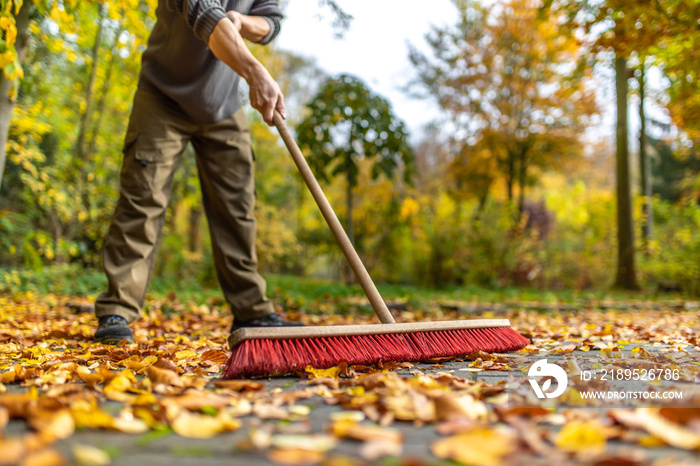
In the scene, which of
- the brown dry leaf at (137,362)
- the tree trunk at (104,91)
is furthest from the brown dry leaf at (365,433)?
the tree trunk at (104,91)

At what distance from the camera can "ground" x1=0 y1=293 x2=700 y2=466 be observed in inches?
30.6

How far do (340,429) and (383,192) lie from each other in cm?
844

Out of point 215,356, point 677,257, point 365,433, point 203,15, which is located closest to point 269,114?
point 203,15

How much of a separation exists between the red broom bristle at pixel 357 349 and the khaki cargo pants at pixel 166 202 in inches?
37.0

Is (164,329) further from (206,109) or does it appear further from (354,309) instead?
(354,309)

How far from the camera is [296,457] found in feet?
2.47

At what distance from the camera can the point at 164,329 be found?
2689 millimetres

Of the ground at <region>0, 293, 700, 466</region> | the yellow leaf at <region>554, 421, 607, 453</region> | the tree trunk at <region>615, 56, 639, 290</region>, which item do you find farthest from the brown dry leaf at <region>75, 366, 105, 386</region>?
the tree trunk at <region>615, 56, 639, 290</region>

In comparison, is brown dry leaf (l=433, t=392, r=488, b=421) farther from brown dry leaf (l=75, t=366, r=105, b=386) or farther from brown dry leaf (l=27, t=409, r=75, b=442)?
brown dry leaf (l=75, t=366, r=105, b=386)

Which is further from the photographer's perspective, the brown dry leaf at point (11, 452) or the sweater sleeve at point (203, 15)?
the sweater sleeve at point (203, 15)

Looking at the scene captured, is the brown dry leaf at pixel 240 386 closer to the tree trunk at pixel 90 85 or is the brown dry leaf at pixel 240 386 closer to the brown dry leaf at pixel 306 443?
the brown dry leaf at pixel 306 443

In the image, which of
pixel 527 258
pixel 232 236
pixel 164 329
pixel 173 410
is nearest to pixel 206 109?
pixel 232 236

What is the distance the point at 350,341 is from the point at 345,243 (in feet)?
1.38

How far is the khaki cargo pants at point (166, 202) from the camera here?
2.22 m
